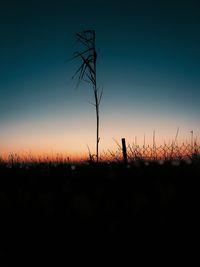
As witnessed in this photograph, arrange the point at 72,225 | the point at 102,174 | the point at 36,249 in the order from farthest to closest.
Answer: the point at 102,174, the point at 72,225, the point at 36,249

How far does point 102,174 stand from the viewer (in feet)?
23.4

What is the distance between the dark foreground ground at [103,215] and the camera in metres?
3.84

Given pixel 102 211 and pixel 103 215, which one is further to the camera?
pixel 102 211

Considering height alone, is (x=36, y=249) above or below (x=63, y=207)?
below

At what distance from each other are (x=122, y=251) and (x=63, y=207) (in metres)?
1.61

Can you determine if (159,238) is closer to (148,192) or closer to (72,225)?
(72,225)

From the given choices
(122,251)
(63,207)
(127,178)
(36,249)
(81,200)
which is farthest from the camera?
(127,178)

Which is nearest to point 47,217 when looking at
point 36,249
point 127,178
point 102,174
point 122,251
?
point 36,249

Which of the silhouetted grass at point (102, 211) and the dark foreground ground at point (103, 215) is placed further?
the silhouetted grass at point (102, 211)

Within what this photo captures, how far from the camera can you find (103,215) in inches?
176

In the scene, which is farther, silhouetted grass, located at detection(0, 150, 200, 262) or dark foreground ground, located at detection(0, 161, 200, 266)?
silhouetted grass, located at detection(0, 150, 200, 262)

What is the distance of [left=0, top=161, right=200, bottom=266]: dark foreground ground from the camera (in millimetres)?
3840

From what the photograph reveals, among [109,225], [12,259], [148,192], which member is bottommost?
[12,259]

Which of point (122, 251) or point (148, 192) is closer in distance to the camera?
point (122, 251)
